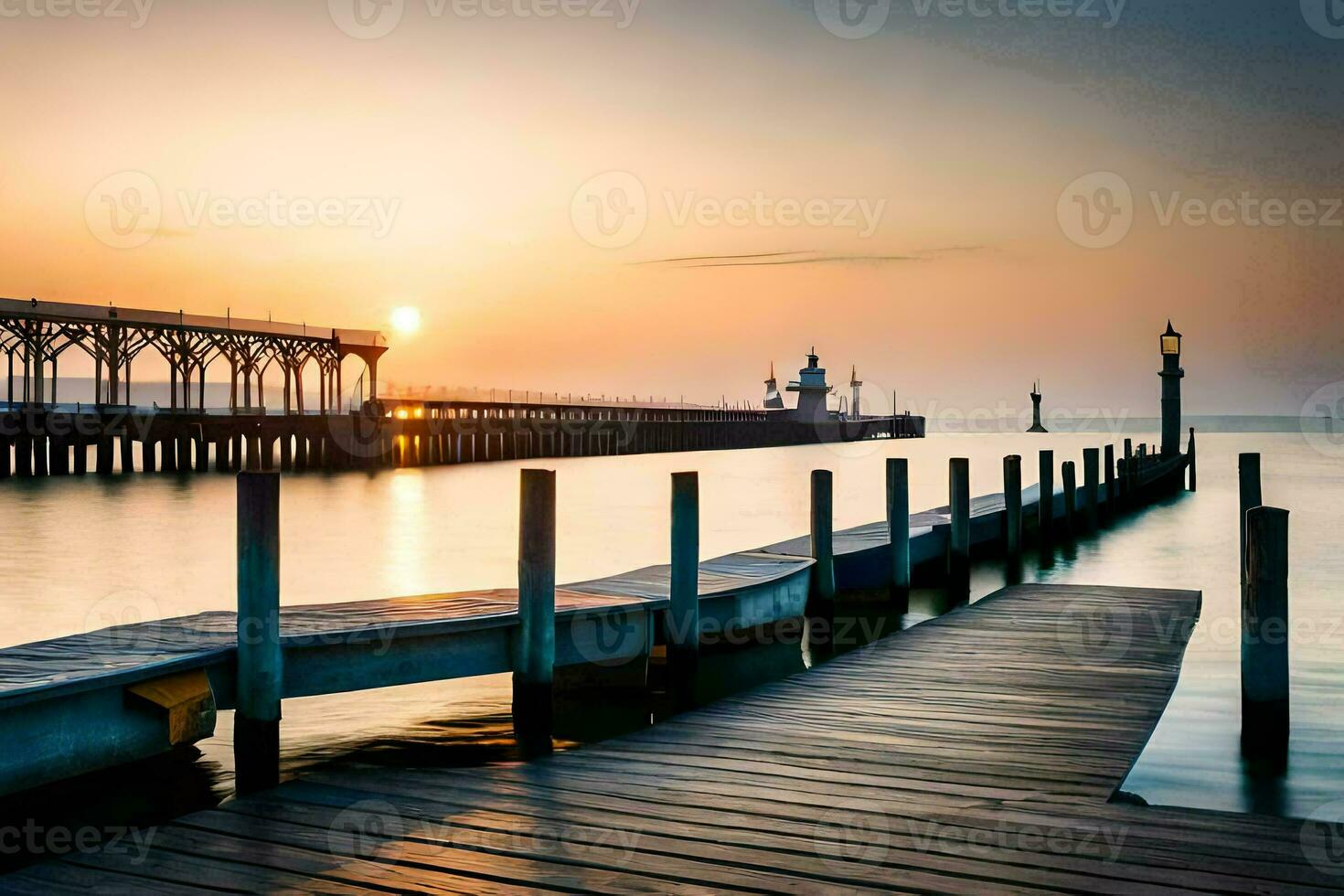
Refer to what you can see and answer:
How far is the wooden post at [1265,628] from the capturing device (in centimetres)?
596

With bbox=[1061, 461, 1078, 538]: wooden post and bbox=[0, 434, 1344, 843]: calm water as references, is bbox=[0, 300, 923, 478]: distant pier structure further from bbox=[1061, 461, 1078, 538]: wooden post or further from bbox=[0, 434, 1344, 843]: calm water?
bbox=[1061, 461, 1078, 538]: wooden post

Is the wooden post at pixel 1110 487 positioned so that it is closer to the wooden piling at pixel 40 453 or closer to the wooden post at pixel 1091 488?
the wooden post at pixel 1091 488

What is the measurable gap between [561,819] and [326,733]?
13.2 ft

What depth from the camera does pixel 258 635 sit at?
220 inches

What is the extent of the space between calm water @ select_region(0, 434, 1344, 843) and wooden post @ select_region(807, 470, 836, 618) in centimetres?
81

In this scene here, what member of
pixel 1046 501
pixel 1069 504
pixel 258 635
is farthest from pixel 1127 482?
pixel 258 635

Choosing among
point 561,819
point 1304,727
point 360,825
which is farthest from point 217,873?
point 1304,727

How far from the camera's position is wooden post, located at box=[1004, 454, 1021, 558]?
15695 mm

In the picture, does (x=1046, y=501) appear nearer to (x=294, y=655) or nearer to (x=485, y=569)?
(x=485, y=569)

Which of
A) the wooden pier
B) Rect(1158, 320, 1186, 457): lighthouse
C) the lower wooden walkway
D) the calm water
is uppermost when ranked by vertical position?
Rect(1158, 320, 1186, 457): lighthouse

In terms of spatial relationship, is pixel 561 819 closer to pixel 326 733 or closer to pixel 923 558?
pixel 326 733

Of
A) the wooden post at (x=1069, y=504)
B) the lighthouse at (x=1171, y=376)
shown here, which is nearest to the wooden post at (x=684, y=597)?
the wooden post at (x=1069, y=504)

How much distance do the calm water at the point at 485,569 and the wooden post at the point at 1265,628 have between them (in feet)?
1.43

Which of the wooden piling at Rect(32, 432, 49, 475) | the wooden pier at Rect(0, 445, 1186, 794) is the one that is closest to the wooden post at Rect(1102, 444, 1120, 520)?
the wooden pier at Rect(0, 445, 1186, 794)
